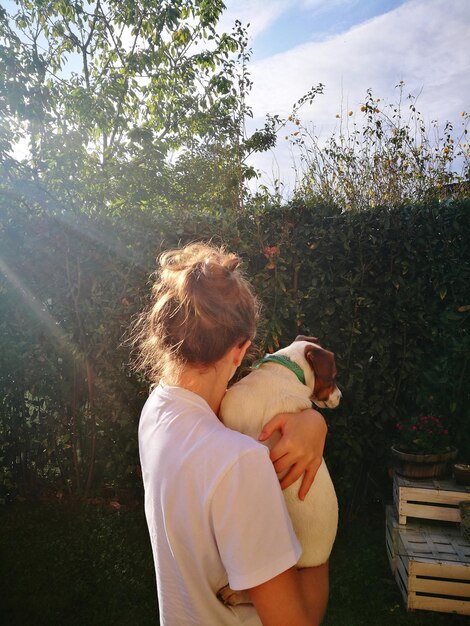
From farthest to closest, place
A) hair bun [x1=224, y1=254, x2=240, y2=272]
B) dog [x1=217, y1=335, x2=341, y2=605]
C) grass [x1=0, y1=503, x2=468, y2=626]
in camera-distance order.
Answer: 1. grass [x1=0, y1=503, x2=468, y2=626]
2. dog [x1=217, y1=335, x2=341, y2=605]
3. hair bun [x1=224, y1=254, x2=240, y2=272]

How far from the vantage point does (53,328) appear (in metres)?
4.57

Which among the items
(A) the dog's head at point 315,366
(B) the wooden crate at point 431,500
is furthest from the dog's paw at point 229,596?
(B) the wooden crate at point 431,500


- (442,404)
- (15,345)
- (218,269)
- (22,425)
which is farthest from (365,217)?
(22,425)

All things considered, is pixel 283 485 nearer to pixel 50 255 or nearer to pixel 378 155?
pixel 50 255

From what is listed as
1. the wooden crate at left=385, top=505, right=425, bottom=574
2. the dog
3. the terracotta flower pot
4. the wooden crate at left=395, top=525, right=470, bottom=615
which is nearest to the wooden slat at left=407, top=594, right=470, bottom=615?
the wooden crate at left=395, top=525, right=470, bottom=615

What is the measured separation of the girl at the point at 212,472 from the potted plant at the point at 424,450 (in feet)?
7.93

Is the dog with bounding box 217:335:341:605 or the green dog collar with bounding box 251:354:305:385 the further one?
the green dog collar with bounding box 251:354:305:385

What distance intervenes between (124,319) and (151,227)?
2.69 ft

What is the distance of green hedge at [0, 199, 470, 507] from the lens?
12.8ft

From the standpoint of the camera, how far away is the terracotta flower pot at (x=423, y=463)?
3646 mm

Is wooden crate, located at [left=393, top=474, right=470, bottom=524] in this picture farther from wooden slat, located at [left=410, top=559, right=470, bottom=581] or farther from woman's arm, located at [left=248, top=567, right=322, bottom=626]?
woman's arm, located at [left=248, top=567, right=322, bottom=626]

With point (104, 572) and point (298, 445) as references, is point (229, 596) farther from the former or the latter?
point (104, 572)

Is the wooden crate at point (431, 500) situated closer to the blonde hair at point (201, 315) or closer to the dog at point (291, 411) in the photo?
the dog at point (291, 411)

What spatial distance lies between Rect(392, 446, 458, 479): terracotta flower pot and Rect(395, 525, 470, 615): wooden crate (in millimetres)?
483
